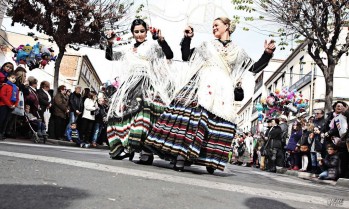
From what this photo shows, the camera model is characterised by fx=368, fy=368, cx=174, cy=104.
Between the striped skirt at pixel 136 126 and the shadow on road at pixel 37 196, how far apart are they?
2407 millimetres

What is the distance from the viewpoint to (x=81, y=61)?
143ft

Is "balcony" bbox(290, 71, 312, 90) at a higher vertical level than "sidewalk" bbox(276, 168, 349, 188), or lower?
higher

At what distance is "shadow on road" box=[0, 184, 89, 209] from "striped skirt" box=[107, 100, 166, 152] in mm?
2407

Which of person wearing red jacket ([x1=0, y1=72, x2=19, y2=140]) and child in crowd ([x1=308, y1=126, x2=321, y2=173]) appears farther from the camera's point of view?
child in crowd ([x1=308, y1=126, x2=321, y2=173])

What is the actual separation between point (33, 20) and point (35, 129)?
211 inches

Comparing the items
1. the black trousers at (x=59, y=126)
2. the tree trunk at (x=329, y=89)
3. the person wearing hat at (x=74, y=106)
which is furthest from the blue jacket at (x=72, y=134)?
the tree trunk at (x=329, y=89)

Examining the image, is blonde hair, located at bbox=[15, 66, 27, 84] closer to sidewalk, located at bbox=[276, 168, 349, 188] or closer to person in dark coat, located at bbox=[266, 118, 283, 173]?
sidewalk, located at bbox=[276, 168, 349, 188]

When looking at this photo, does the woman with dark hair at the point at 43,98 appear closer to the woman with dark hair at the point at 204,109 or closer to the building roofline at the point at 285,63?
the woman with dark hair at the point at 204,109

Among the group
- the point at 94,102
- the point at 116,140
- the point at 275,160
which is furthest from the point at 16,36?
the point at 116,140

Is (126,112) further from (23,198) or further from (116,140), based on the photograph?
(23,198)

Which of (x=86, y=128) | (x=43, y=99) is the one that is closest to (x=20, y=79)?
(x=43, y=99)

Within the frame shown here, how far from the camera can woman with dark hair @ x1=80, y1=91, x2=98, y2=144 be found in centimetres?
980

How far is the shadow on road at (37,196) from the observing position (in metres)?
1.64

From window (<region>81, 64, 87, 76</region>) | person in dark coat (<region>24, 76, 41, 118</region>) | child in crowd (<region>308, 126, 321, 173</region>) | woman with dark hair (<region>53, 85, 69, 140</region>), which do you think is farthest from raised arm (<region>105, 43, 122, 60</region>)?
window (<region>81, 64, 87, 76</region>)
